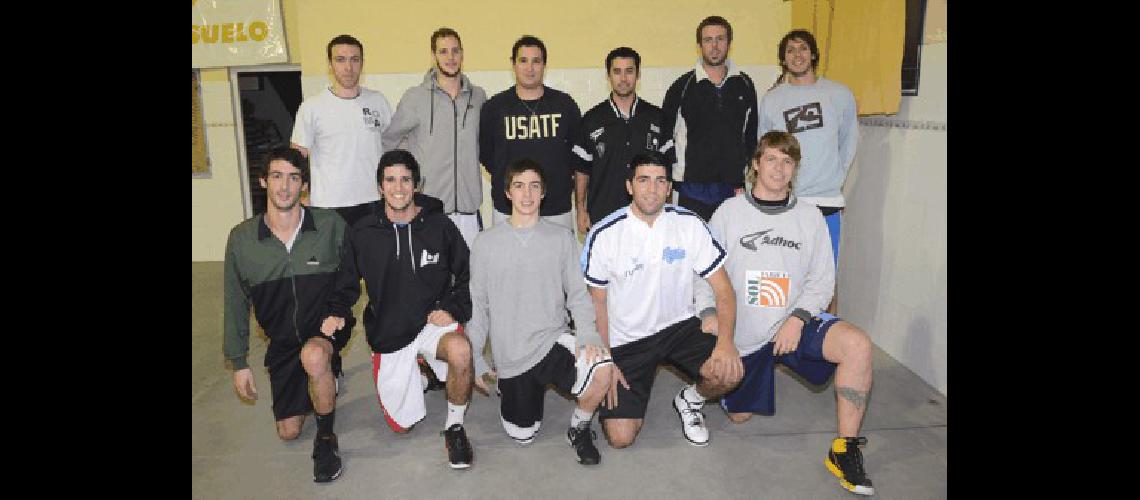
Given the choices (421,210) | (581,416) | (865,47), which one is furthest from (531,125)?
(865,47)

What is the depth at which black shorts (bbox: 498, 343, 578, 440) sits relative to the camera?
319 cm

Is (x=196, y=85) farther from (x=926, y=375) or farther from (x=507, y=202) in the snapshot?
(x=926, y=375)

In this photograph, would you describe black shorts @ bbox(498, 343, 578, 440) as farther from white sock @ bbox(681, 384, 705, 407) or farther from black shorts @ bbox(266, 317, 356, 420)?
black shorts @ bbox(266, 317, 356, 420)

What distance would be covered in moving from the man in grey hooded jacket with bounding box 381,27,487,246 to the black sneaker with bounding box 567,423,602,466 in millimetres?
1547

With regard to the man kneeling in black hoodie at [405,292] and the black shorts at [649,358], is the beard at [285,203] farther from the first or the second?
the black shorts at [649,358]

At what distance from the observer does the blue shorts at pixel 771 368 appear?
311 centimetres

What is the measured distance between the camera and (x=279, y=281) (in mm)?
3311

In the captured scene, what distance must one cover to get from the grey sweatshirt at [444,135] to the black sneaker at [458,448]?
1.45 metres

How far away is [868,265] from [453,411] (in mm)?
2862

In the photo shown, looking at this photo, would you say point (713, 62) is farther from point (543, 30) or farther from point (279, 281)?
point (279, 281)

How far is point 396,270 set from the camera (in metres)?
3.29

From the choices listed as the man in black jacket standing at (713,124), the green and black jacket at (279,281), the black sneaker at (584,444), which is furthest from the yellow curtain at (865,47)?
the green and black jacket at (279,281)

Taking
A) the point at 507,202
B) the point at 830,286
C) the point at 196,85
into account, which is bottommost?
the point at 830,286
